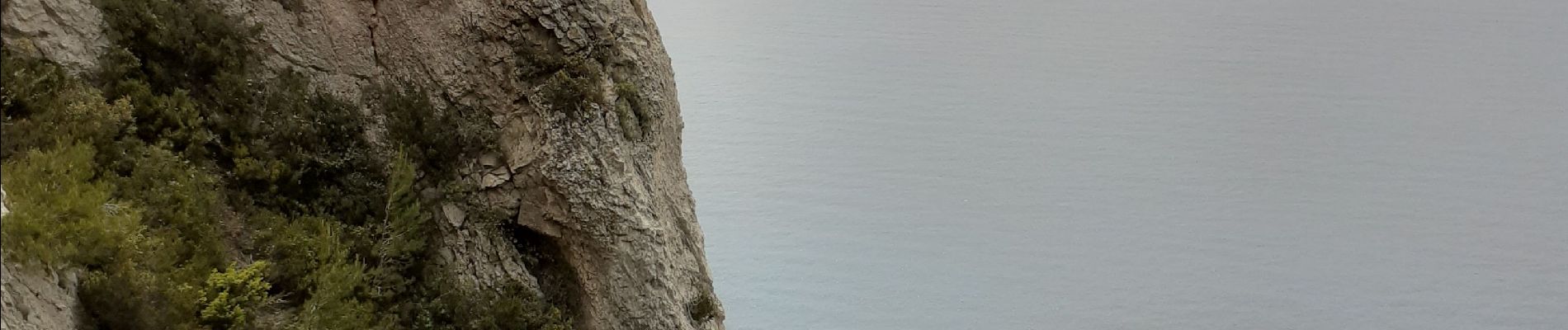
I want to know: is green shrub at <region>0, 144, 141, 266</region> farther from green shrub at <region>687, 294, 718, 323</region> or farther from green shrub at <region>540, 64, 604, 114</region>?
green shrub at <region>687, 294, 718, 323</region>

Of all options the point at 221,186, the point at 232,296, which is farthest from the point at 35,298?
the point at 221,186

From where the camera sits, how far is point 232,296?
22.0 feet

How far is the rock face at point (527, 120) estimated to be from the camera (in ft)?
27.0

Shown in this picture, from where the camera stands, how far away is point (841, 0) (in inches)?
840

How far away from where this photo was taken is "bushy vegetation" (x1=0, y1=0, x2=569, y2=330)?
6.13 meters

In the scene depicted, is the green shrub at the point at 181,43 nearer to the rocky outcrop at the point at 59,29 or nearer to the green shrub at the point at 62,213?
the rocky outcrop at the point at 59,29

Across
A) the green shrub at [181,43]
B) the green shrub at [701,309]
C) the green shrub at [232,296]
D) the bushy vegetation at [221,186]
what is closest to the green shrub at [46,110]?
the bushy vegetation at [221,186]

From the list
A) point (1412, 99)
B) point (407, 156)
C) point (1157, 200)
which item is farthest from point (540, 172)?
point (1412, 99)

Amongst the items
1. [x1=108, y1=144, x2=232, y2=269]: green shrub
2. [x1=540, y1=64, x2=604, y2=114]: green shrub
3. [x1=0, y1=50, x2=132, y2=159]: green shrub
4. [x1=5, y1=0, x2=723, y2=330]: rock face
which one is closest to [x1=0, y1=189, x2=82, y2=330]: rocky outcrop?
[x1=108, y1=144, x2=232, y2=269]: green shrub

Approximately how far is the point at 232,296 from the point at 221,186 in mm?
1069

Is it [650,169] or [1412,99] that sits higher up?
[1412,99]

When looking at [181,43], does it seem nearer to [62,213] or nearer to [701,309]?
[62,213]

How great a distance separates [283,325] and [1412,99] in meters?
21.3

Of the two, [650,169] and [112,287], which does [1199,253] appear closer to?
[650,169]
